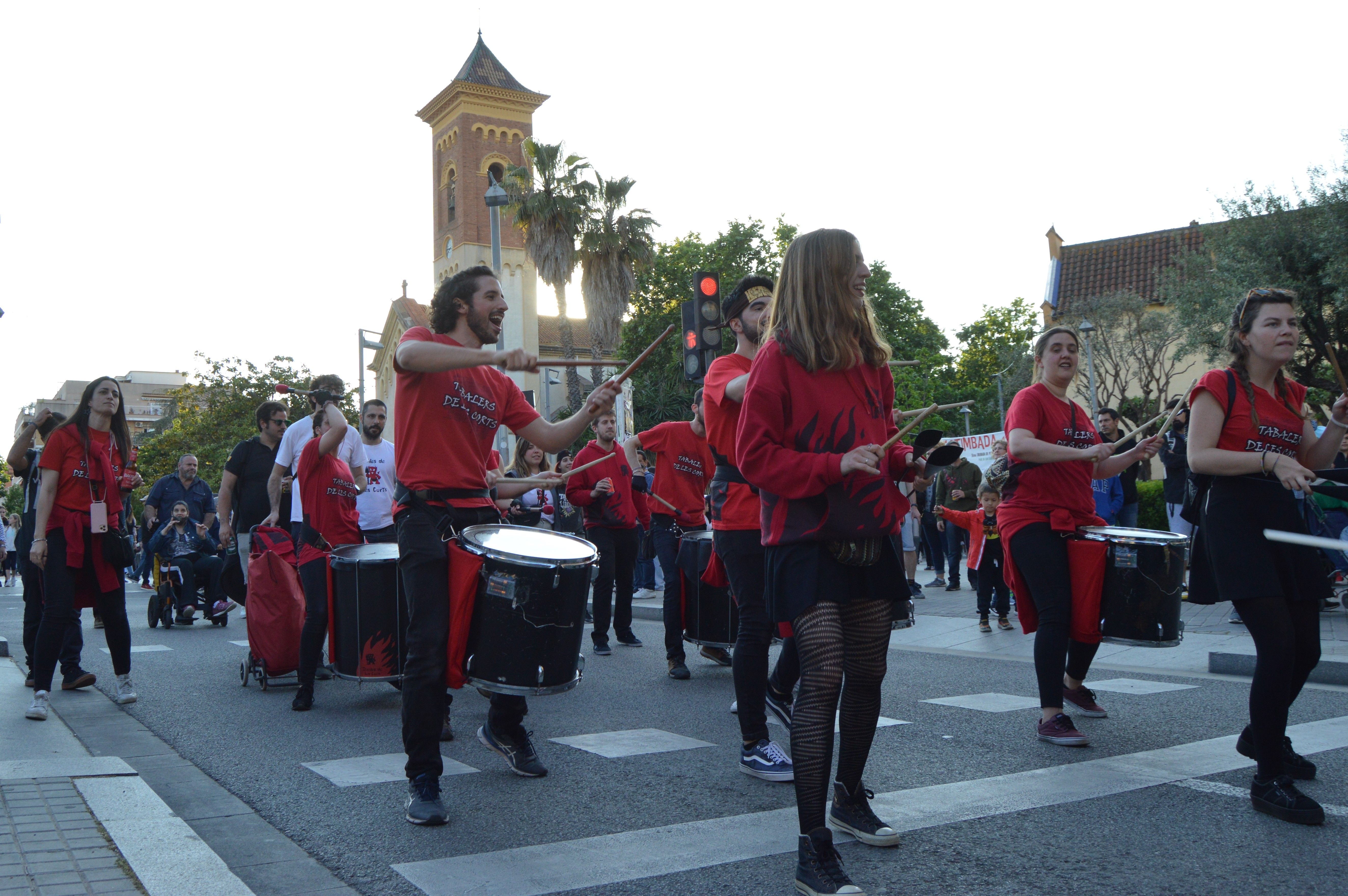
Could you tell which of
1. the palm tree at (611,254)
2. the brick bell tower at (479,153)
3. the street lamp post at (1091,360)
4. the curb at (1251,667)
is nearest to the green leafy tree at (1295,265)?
the street lamp post at (1091,360)

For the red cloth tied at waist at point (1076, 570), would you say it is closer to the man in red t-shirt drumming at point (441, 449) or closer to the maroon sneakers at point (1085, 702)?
the maroon sneakers at point (1085, 702)

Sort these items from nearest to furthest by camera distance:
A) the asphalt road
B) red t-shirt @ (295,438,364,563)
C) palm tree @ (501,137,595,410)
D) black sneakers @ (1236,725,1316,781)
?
the asphalt road < black sneakers @ (1236,725,1316,781) < red t-shirt @ (295,438,364,563) < palm tree @ (501,137,595,410)

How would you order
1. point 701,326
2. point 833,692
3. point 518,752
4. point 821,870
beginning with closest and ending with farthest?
point 821,870 < point 833,692 < point 518,752 < point 701,326

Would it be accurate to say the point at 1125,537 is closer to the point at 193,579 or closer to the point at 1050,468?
the point at 1050,468

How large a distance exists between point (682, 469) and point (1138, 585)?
142 inches

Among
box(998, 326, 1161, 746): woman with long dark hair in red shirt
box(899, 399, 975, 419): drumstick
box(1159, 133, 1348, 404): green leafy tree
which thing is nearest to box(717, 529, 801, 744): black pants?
box(899, 399, 975, 419): drumstick

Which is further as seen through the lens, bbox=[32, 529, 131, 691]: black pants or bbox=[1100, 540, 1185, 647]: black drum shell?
bbox=[32, 529, 131, 691]: black pants

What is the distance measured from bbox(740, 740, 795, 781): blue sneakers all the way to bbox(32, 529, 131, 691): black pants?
3.78 metres

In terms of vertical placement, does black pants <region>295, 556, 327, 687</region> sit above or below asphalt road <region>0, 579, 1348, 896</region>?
above

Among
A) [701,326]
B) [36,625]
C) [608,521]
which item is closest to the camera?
[36,625]

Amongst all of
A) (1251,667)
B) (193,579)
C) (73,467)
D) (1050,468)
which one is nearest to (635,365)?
(1050,468)

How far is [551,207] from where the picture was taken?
36844mm

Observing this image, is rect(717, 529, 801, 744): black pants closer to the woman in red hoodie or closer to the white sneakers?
the woman in red hoodie

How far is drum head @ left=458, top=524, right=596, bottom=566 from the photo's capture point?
4121mm
